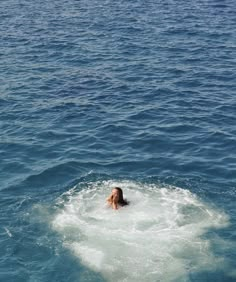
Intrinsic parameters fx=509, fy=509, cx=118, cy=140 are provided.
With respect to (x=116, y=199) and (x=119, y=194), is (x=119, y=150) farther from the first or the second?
(x=116, y=199)

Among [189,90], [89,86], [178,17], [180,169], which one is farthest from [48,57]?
[180,169]

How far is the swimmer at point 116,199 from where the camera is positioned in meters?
25.2

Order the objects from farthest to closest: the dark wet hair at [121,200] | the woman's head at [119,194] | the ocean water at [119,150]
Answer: the dark wet hair at [121,200], the woman's head at [119,194], the ocean water at [119,150]

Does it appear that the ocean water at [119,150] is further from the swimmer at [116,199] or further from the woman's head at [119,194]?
the woman's head at [119,194]

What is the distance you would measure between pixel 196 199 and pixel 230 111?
1216 cm

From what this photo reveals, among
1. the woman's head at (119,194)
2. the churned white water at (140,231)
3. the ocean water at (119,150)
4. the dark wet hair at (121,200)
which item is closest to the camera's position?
the churned white water at (140,231)

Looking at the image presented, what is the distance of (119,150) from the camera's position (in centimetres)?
3188

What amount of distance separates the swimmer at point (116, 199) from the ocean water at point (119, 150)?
1.21 ft

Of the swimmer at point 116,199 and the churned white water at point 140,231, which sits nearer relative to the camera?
the churned white water at point 140,231

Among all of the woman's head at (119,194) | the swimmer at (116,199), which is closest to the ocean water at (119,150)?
the swimmer at (116,199)

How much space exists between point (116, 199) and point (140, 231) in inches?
90.5

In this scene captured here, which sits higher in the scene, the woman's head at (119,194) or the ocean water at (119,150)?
the woman's head at (119,194)

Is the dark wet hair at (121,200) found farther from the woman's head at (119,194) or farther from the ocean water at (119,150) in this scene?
the ocean water at (119,150)

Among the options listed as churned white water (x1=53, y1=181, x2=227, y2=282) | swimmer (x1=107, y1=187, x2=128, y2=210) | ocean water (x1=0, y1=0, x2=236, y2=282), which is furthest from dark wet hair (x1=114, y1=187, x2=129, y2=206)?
ocean water (x1=0, y1=0, x2=236, y2=282)
